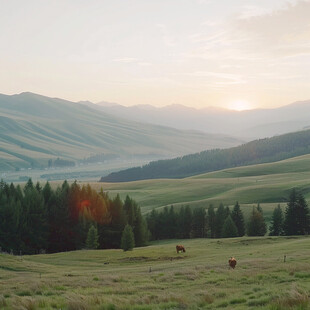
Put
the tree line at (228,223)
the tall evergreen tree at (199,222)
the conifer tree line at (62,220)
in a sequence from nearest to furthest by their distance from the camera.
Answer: the conifer tree line at (62,220)
the tree line at (228,223)
the tall evergreen tree at (199,222)

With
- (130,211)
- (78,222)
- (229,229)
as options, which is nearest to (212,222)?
(229,229)

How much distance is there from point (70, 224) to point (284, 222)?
55091 millimetres

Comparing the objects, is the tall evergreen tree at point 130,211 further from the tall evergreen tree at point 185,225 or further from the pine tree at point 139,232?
the tall evergreen tree at point 185,225

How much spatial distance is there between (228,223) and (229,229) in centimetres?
158

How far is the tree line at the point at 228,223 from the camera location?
94000mm

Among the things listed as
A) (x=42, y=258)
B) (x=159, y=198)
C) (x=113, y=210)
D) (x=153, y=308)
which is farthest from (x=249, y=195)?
(x=153, y=308)

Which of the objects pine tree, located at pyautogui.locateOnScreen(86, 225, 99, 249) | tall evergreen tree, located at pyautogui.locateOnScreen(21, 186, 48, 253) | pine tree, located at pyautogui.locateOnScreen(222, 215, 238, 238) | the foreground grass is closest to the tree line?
pine tree, located at pyautogui.locateOnScreen(222, 215, 238, 238)

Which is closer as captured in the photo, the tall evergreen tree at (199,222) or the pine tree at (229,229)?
the pine tree at (229,229)

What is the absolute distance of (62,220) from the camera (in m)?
85.8

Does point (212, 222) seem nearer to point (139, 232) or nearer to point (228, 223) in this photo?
point (228, 223)

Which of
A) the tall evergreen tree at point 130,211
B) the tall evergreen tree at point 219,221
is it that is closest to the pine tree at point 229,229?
the tall evergreen tree at point 219,221

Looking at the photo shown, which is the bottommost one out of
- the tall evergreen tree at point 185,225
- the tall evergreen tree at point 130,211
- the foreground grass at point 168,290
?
the tall evergreen tree at point 185,225

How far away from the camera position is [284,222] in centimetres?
9544

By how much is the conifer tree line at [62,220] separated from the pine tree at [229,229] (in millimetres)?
20484
